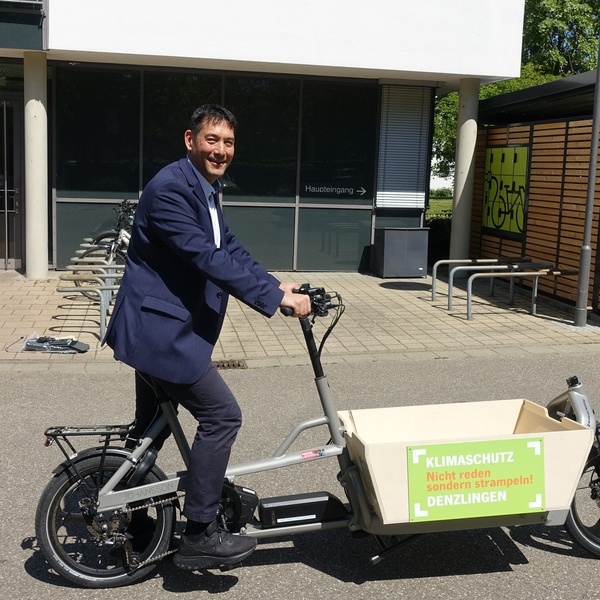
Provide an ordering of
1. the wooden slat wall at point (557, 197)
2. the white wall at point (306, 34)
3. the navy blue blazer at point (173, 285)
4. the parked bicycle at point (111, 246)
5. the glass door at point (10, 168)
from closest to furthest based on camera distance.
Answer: the navy blue blazer at point (173, 285)
the parked bicycle at point (111, 246)
the wooden slat wall at point (557, 197)
the white wall at point (306, 34)
the glass door at point (10, 168)

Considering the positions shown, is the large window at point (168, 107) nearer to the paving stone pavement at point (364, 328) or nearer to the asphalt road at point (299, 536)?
the paving stone pavement at point (364, 328)

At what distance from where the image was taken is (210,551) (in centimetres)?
344

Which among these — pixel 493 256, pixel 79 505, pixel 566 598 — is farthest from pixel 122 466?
pixel 493 256

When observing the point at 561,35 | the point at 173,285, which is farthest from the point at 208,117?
the point at 561,35

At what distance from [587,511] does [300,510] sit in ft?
4.46

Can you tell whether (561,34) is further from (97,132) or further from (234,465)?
(234,465)

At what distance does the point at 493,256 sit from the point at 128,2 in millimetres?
6645

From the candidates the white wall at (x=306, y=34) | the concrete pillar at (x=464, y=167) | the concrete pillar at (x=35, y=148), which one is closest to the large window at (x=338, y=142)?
the white wall at (x=306, y=34)

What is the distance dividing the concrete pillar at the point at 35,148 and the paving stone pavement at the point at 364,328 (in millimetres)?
795

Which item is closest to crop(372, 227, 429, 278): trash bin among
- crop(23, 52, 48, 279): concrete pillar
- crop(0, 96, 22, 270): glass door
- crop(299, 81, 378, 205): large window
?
crop(299, 81, 378, 205): large window

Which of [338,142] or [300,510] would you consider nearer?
[300,510]

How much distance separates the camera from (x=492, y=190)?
13.6 m

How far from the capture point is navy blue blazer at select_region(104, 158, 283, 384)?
10.8 feet

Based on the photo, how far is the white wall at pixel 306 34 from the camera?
1121cm
